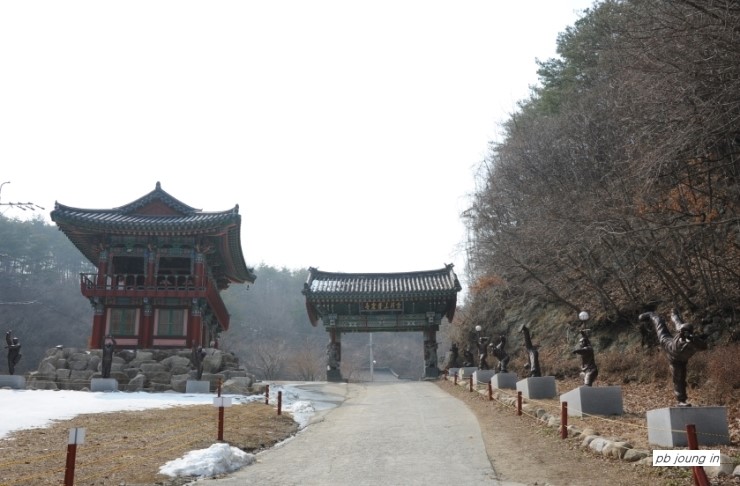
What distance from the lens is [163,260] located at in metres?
34.7

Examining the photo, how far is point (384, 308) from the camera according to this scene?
127 feet

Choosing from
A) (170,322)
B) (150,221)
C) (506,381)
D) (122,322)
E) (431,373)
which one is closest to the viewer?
(506,381)

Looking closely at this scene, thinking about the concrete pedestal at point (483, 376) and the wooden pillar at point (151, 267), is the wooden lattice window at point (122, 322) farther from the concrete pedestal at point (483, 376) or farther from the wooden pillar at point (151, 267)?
the concrete pedestal at point (483, 376)

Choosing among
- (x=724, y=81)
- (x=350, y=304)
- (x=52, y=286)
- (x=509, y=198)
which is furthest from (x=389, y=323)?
(x=52, y=286)

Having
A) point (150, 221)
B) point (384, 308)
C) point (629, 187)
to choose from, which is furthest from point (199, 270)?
point (629, 187)

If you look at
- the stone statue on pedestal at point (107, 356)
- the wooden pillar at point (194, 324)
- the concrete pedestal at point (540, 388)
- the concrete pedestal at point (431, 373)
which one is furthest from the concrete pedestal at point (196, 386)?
the concrete pedestal at point (431, 373)

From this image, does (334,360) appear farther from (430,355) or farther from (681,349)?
(681,349)

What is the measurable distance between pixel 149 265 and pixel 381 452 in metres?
24.7

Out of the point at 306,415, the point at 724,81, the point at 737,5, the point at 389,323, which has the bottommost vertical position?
the point at 306,415

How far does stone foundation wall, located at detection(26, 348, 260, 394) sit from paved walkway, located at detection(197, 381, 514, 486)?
9.61 meters

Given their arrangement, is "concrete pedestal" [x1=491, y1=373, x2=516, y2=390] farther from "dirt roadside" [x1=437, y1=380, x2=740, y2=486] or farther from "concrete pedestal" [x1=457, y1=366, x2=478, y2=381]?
"concrete pedestal" [x1=457, y1=366, x2=478, y2=381]

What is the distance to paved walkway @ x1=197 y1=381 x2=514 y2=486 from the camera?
30.0 feet

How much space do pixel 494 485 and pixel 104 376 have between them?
2171 cm

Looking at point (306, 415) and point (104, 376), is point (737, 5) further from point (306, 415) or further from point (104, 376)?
point (104, 376)
